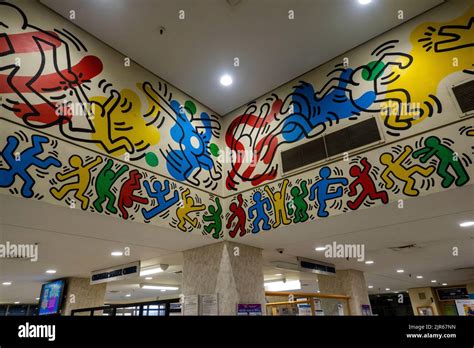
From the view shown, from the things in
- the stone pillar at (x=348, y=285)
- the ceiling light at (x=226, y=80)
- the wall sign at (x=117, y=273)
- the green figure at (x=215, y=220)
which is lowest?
the stone pillar at (x=348, y=285)

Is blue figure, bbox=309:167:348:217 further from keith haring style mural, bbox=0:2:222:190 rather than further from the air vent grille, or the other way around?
keith haring style mural, bbox=0:2:222:190

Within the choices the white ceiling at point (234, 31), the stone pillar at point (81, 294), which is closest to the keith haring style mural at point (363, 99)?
the white ceiling at point (234, 31)

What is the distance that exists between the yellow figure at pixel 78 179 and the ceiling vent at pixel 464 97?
456 centimetres

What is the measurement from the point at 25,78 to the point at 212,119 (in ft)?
10.5

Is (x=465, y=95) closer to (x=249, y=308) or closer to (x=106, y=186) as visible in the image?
(x=249, y=308)

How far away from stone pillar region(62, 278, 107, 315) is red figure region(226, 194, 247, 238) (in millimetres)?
5600

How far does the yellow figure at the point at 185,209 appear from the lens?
4605 millimetres

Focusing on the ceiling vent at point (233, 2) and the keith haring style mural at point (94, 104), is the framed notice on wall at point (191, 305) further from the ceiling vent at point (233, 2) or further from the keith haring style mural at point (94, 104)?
the ceiling vent at point (233, 2)

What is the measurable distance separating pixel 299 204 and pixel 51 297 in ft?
25.7

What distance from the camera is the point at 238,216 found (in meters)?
5.16

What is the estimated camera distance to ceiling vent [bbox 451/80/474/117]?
3.40 metres

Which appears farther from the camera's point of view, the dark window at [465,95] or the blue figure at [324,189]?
the blue figure at [324,189]
